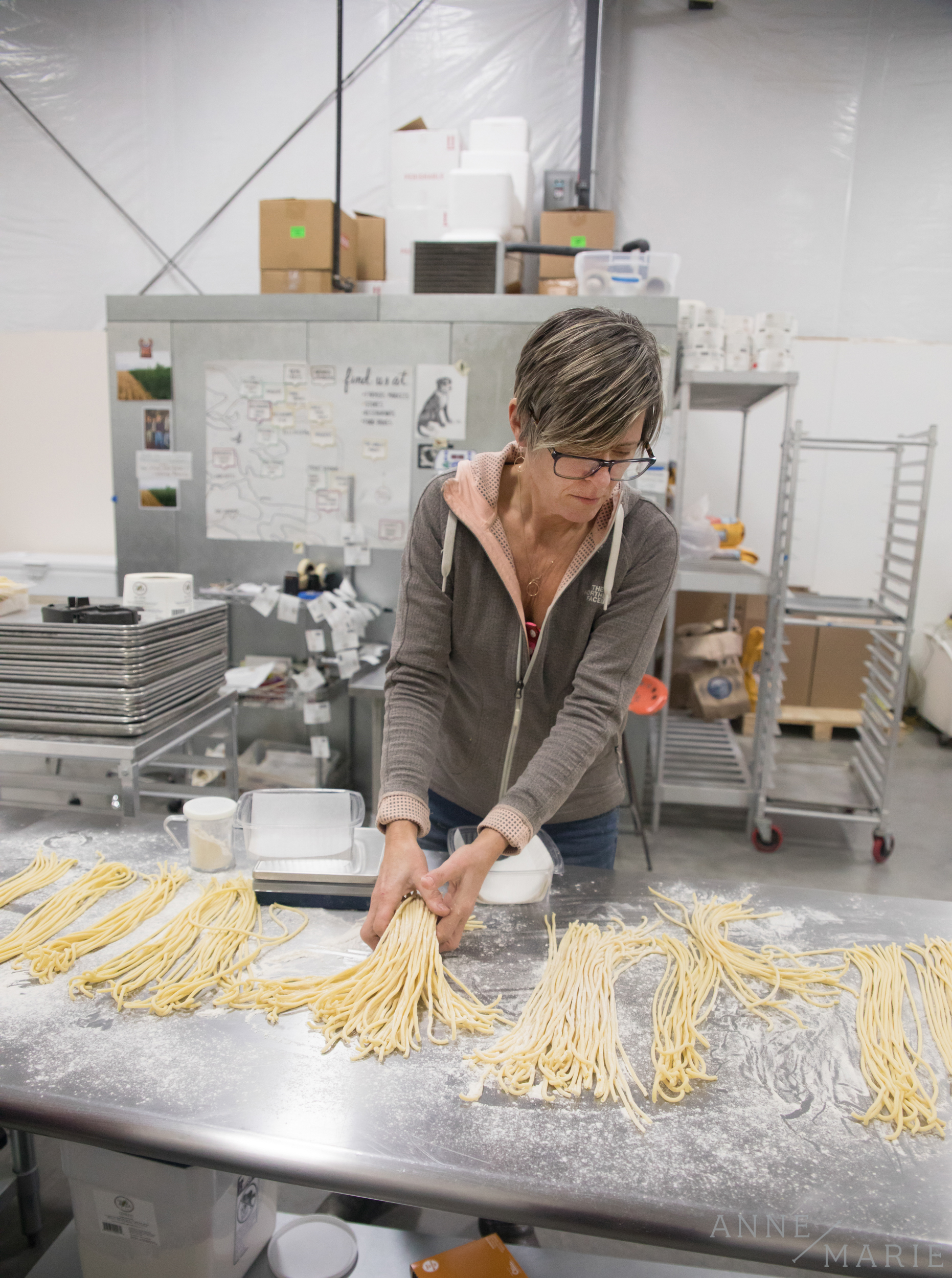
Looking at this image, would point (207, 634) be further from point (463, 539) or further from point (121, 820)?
point (463, 539)

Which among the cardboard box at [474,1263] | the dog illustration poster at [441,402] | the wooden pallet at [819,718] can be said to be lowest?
the wooden pallet at [819,718]

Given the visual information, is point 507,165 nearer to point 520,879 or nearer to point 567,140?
point 567,140

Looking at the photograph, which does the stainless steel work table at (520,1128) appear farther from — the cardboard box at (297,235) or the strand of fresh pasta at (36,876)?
the cardboard box at (297,235)

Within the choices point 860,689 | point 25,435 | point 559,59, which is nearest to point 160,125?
point 25,435

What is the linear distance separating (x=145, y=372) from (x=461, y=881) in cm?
345

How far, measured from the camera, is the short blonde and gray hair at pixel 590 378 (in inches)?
43.8

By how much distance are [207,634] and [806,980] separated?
1.70m

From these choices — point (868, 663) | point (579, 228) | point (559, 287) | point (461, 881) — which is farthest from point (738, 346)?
point (461, 881)

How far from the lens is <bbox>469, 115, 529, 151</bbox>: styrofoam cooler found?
14.6 feet

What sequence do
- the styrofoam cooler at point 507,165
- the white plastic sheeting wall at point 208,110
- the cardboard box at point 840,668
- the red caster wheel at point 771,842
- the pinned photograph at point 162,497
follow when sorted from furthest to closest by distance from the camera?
the cardboard box at point 840,668
the white plastic sheeting wall at point 208,110
the styrofoam cooler at point 507,165
the pinned photograph at point 162,497
the red caster wheel at point 771,842

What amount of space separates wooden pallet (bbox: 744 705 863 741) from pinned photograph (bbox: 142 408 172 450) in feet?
12.3

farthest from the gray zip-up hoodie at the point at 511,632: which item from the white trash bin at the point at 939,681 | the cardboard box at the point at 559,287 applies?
the white trash bin at the point at 939,681

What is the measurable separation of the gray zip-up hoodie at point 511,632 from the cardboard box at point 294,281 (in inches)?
116

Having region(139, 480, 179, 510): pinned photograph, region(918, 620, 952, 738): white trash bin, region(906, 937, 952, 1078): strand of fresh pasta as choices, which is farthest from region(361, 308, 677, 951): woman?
region(918, 620, 952, 738): white trash bin
